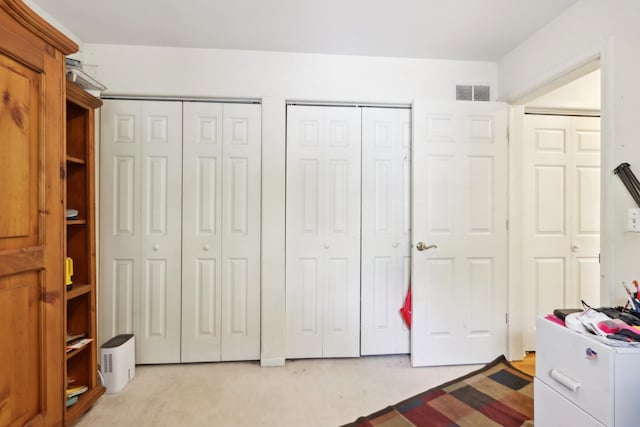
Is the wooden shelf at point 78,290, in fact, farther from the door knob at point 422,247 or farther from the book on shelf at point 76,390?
the door knob at point 422,247

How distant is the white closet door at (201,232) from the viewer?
2189 mm

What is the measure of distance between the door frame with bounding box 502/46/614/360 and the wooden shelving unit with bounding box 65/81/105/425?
9.66 feet

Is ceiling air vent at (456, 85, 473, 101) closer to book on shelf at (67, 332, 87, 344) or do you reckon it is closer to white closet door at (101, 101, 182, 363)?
white closet door at (101, 101, 182, 363)

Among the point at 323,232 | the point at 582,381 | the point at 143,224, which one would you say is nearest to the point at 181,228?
the point at 143,224

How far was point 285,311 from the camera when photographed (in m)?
2.25

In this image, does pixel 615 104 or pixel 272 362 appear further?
pixel 272 362

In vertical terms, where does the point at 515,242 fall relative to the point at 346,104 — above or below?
below

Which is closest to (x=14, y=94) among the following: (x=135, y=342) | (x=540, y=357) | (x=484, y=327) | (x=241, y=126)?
(x=241, y=126)

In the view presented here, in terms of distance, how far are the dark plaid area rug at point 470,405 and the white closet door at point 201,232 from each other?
126 cm

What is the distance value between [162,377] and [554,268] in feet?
10.5

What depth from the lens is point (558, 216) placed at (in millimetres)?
2373

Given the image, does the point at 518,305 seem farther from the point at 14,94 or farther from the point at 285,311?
the point at 14,94

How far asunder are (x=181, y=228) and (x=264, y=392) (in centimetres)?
132

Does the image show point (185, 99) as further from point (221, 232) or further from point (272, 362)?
point (272, 362)
